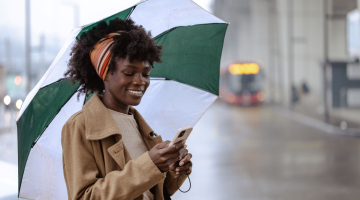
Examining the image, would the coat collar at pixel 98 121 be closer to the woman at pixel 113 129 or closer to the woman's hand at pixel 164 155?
the woman at pixel 113 129

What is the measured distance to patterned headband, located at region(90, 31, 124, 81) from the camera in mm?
1896

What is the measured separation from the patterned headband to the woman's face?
41 millimetres

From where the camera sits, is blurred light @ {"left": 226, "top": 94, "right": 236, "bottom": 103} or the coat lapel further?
blurred light @ {"left": 226, "top": 94, "right": 236, "bottom": 103}

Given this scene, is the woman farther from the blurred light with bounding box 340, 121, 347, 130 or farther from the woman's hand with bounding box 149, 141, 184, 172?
the blurred light with bounding box 340, 121, 347, 130

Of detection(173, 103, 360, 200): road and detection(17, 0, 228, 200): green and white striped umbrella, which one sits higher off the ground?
detection(17, 0, 228, 200): green and white striped umbrella

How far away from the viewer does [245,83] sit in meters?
27.3

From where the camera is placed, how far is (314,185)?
6.90 meters

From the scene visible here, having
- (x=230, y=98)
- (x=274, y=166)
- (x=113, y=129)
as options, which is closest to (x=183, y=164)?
(x=113, y=129)

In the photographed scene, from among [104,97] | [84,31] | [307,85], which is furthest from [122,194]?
[307,85]

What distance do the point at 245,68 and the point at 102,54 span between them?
2626cm

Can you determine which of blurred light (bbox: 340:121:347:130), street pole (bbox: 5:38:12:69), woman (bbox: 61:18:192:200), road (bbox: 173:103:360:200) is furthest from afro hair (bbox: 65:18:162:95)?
street pole (bbox: 5:38:12:69)

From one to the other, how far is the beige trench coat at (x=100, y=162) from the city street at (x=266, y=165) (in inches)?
75.1

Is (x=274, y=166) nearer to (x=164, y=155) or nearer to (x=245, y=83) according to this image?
(x=164, y=155)

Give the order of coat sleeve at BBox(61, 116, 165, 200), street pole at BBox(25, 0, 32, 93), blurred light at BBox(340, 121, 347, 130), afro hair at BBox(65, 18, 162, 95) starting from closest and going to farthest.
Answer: coat sleeve at BBox(61, 116, 165, 200) → afro hair at BBox(65, 18, 162, 95) → blurred light at BBox(340, 121, 347, 130) → street pole at BBox(25, 0, 32, 93)
